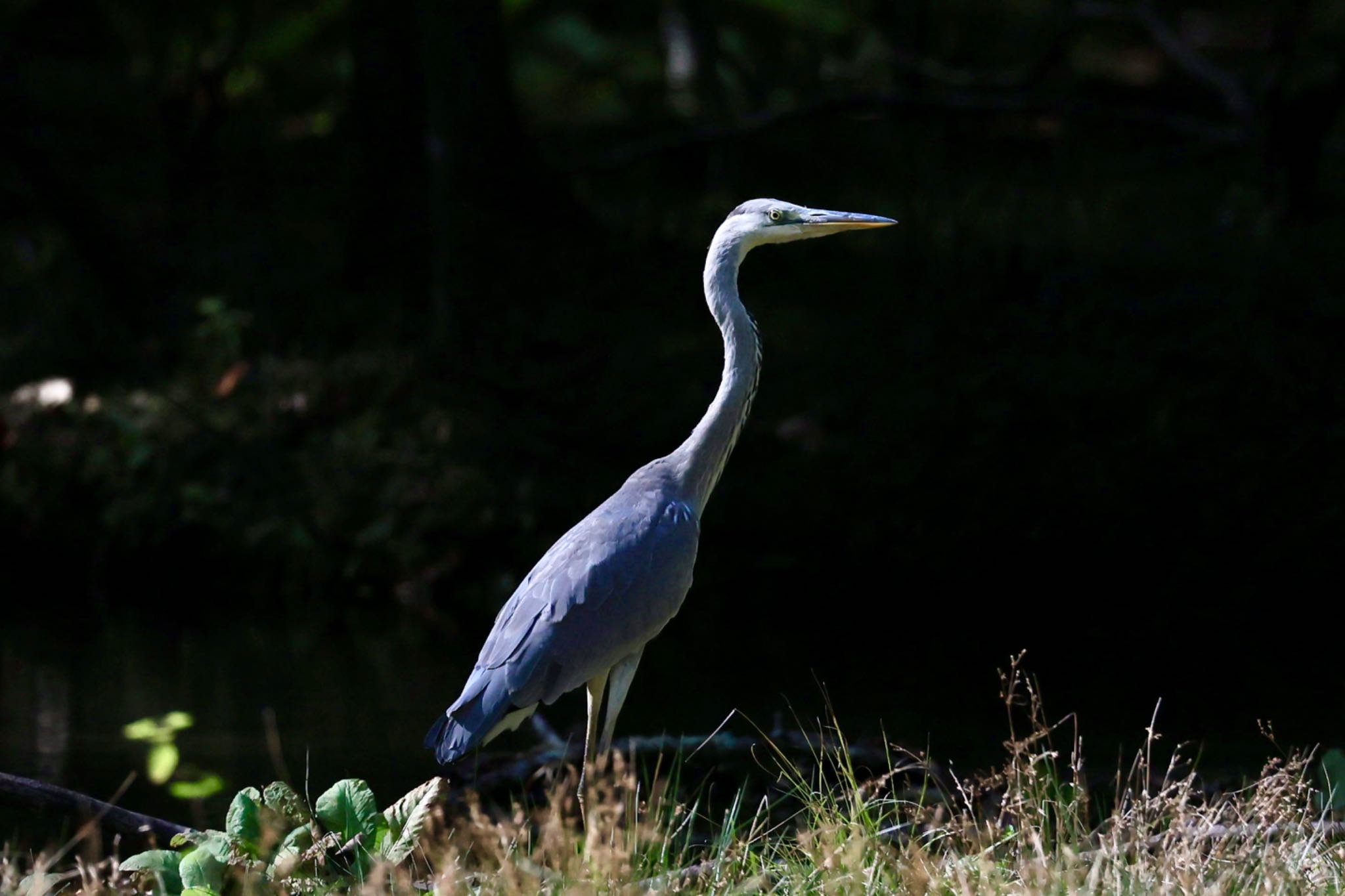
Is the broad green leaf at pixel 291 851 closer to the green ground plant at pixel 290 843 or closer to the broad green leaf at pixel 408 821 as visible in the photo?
the green ground plant at pixel 290 843

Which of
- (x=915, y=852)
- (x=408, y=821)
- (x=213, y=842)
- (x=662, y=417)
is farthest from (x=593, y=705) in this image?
(x=662, y=417)

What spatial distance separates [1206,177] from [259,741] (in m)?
10.4

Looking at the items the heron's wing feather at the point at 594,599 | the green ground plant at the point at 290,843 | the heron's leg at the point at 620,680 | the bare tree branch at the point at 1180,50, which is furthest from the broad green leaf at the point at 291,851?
the bare tree branch at the point at 1180,50

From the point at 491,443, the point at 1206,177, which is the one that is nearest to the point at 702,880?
the point at 491,443

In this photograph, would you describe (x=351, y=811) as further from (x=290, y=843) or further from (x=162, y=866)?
(x=162, y=866)

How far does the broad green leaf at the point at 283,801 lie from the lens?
3861 mm

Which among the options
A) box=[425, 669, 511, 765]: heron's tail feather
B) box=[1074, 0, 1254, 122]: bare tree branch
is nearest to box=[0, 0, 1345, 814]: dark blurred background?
box=[1074, 0, 1254, 122]: bare tree branch

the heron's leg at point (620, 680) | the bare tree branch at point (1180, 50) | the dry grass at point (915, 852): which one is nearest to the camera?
the dry grass at point (915, 852)

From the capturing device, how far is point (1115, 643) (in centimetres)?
804

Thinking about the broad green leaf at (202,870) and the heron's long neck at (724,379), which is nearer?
the broad green leaf at (202,870)

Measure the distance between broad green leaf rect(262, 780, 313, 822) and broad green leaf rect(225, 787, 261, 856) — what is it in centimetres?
6

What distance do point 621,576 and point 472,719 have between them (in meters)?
0.60

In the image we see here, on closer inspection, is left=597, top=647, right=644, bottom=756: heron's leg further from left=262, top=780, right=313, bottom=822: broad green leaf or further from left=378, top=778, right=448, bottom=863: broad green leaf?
left=262, top=780, right=313, bottom=822: broad green leaf

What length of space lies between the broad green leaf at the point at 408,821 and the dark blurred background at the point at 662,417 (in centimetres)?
273
